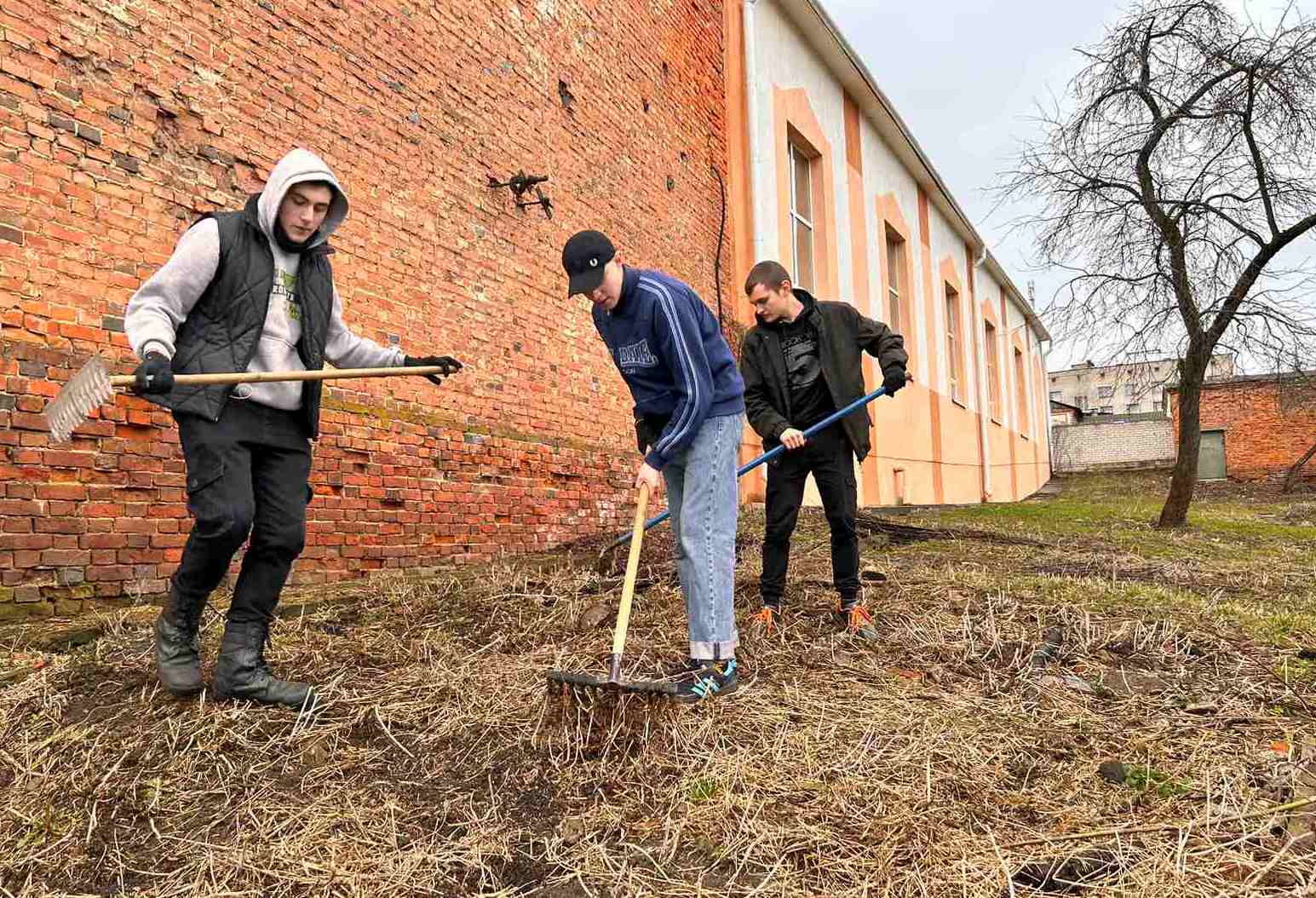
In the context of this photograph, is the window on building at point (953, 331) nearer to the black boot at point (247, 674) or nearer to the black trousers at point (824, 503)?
the black trousers at point (824, 503)

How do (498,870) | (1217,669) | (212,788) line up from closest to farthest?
(498,870), (212,788), (1217,669)

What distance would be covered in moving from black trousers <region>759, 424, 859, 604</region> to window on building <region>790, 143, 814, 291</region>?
7928 millimetres

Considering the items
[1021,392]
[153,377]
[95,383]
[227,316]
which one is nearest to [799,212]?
[227,316]

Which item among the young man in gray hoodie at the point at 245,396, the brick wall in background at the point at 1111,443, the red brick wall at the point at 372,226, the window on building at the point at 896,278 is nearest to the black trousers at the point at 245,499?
the young man in gray hoodie at the point at 245,396

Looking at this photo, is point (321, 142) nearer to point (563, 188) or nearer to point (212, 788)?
point (563, 188)

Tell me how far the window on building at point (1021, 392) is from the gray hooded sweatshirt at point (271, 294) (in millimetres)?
27307

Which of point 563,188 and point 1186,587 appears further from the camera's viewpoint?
point 563,188

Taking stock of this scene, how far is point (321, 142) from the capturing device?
17.9 ft

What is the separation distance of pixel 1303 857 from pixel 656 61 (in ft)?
29.9

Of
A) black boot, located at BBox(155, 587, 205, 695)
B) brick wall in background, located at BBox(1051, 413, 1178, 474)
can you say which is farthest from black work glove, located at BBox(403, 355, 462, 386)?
brick wall in background, located at BBox(1051, 413, 1178, 474)

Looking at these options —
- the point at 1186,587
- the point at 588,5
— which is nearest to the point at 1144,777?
the point at 1186,587

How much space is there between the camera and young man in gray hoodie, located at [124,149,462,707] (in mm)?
2816

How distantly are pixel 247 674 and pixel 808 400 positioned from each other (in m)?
2.75

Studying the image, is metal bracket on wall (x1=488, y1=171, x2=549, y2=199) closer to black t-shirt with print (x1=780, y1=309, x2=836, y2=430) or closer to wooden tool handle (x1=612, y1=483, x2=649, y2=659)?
black t-shirt with print (x1=780, y1=309, x2=836, y2=430)
